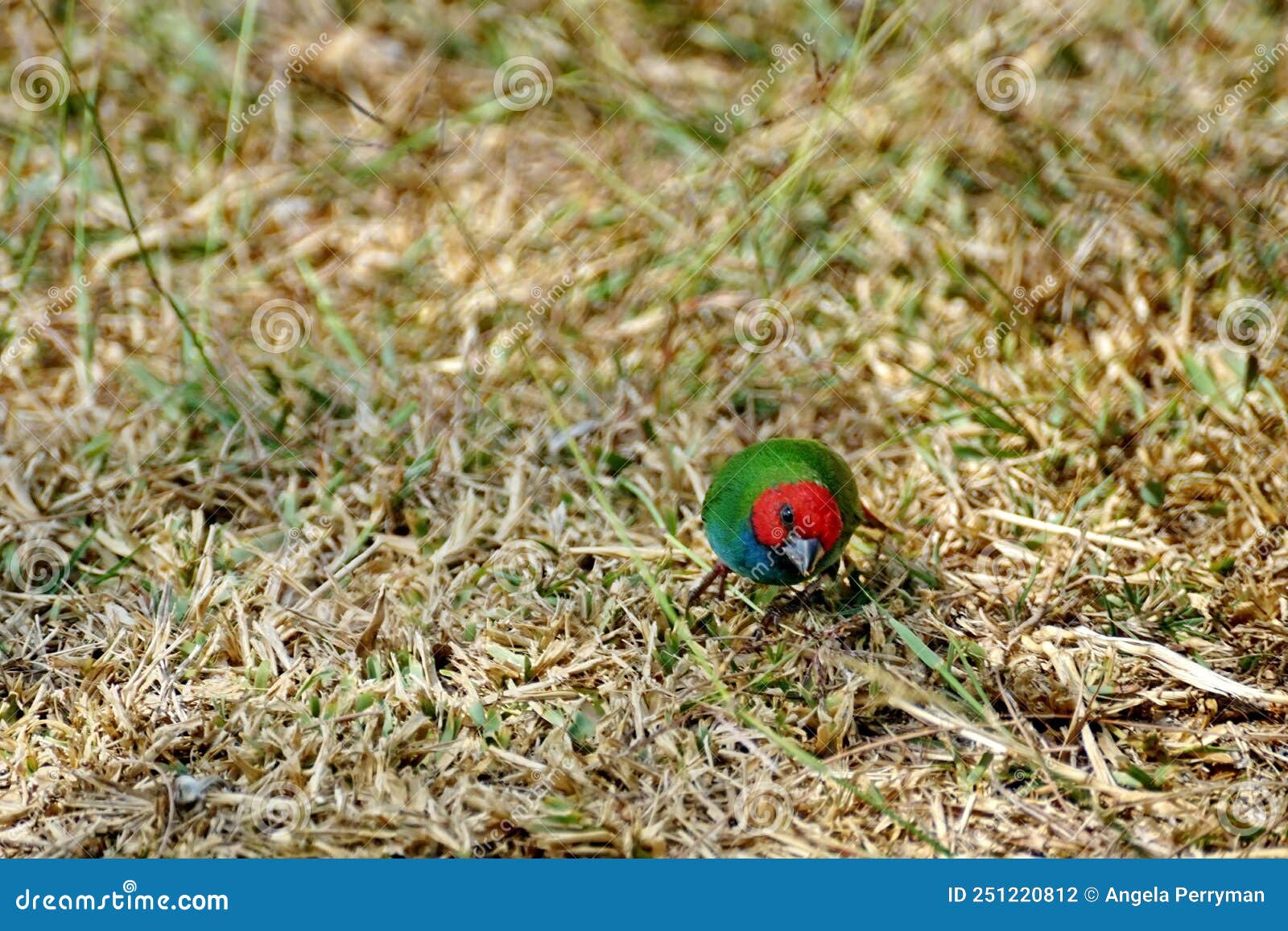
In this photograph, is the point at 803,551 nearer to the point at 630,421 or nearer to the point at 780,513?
the point at 780,513

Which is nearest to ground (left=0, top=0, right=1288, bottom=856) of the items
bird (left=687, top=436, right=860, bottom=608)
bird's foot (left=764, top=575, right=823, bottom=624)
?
bird's foot (left=764, top=575, right=823, bottom=624)

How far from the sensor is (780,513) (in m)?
3.07

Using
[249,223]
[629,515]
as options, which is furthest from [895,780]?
[249,223]

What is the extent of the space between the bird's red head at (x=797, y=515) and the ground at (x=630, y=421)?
1.05 feet

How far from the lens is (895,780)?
9.50 feet

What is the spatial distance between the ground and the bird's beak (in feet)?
0.99

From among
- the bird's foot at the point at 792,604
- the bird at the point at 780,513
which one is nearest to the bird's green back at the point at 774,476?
the bird at the point at 780,513

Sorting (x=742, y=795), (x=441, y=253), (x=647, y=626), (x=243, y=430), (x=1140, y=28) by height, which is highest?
(x=1140, y=28)

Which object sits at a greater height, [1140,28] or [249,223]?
[1140,28]

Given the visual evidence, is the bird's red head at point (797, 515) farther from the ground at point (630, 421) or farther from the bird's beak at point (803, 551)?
the ground at point (630, 421)

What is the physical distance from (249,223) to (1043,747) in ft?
11.0

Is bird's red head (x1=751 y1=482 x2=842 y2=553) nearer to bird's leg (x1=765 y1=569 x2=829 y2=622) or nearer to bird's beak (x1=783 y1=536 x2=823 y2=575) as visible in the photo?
bird's beak (x1=783 y1=536 x2=823 y2=575)

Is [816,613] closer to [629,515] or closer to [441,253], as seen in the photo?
[629,515]

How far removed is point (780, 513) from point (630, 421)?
1024 mm
